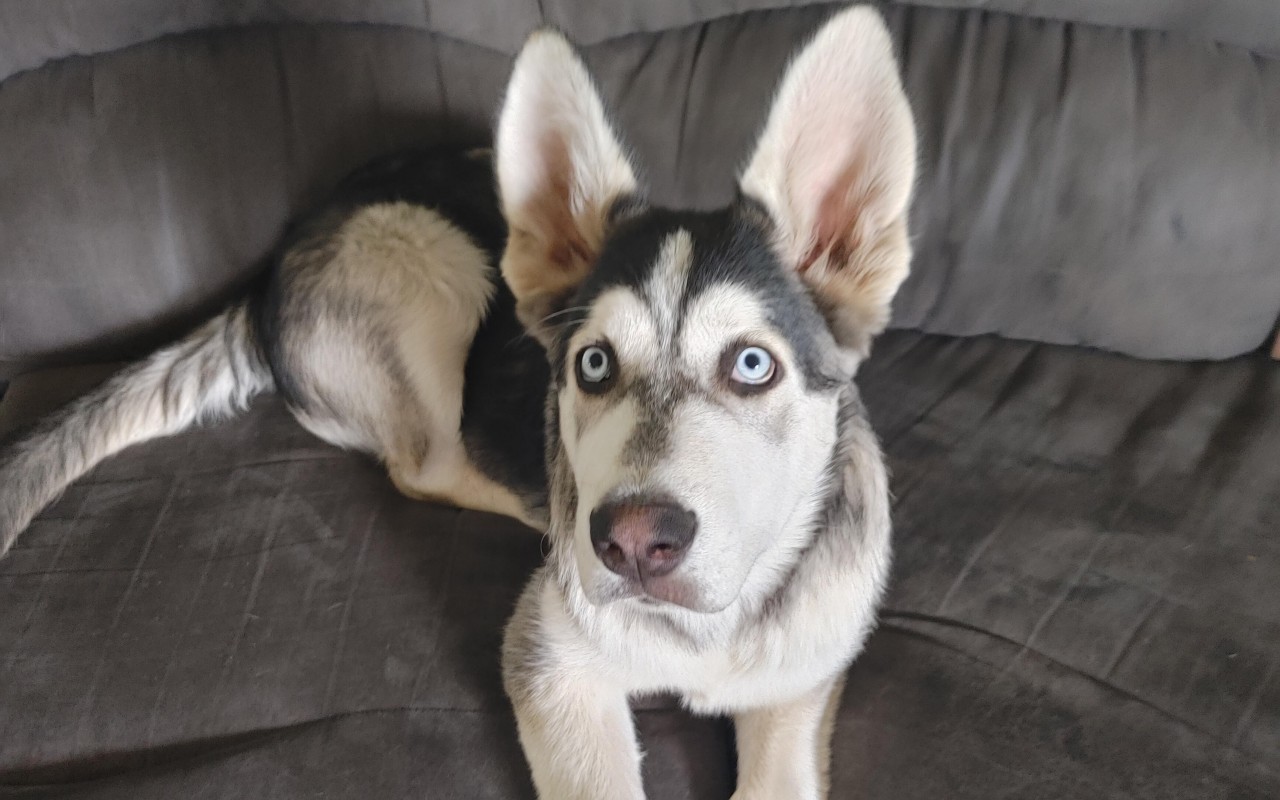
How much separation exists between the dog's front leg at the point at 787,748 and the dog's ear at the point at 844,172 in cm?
65

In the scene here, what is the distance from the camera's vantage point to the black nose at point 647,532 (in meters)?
1.05

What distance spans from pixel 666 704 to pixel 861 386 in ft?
3.31

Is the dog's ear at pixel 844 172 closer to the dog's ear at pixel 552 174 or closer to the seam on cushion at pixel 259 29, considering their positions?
the dog's ear at pixel 552 174

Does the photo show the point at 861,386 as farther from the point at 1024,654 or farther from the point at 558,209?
the point at 558,209

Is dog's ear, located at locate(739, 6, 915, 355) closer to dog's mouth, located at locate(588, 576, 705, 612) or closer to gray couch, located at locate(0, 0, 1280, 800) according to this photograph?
dog's mouth, located at locate(588, 576, 705, 612)

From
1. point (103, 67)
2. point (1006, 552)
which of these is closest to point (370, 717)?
point (1006, 552)

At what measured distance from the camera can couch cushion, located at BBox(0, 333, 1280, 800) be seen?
139 cm

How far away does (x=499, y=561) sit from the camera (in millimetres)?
1814

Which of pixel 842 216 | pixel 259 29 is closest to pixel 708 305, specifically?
pixel 842 216

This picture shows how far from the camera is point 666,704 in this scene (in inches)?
63.2

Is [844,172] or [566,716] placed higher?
[844,172]

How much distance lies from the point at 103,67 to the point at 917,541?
2.33 metres

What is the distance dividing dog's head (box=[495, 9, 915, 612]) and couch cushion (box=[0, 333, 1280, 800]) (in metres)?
0.38

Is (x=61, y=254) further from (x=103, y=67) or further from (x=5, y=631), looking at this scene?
(x=5, y=631)
